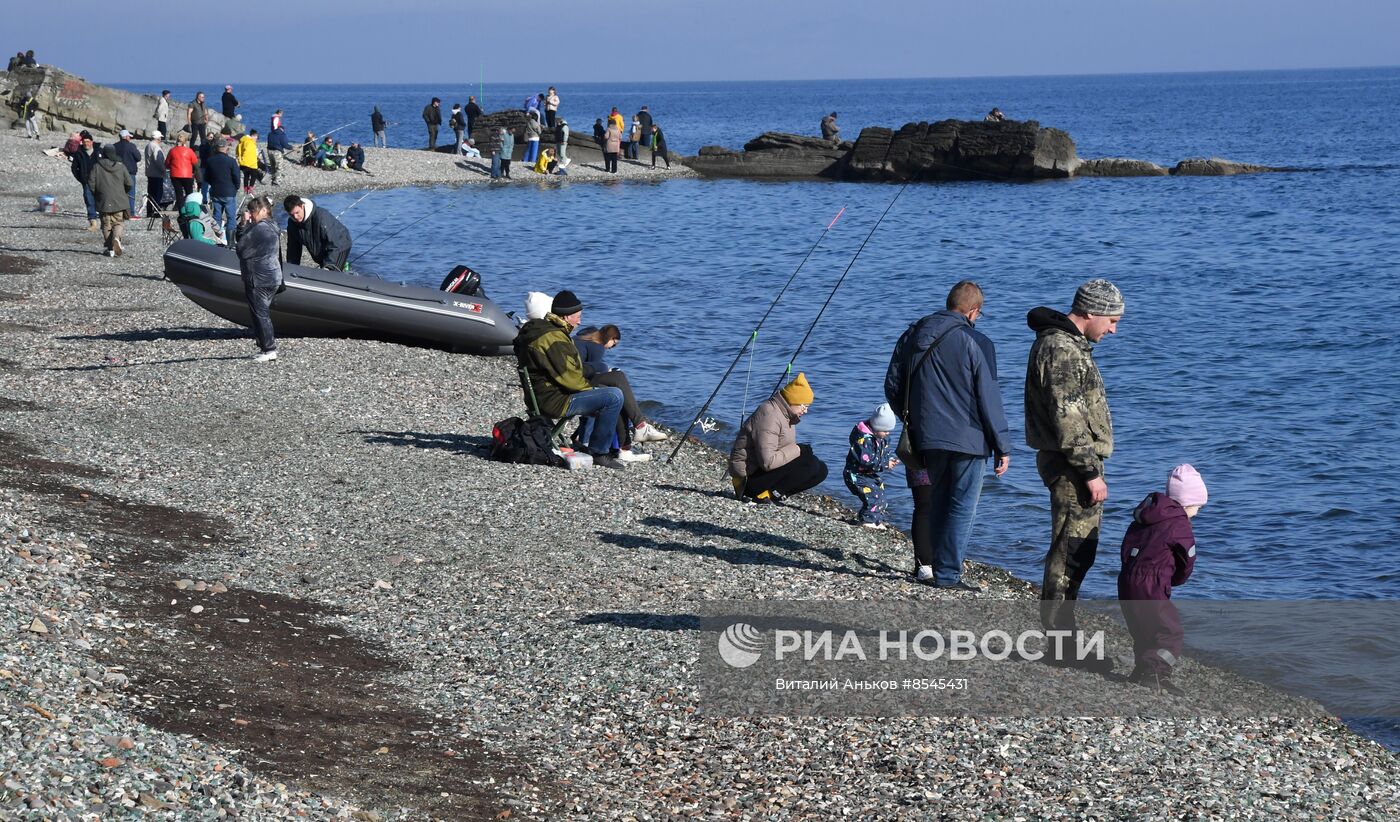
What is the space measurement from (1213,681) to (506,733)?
3914 mm

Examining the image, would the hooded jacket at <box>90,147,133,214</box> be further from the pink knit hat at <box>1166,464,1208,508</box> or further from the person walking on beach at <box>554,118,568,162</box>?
the person walking on beach at <box>554,118,568,162</box>

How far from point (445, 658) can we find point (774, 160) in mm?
46740

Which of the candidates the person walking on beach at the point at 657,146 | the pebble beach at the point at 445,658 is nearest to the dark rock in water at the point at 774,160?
the person walking on beach at the point at 657,146

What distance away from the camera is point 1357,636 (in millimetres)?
9211

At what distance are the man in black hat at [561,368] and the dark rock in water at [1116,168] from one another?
1754 inches

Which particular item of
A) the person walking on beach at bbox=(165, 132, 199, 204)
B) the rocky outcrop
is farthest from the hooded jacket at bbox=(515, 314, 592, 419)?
the rocky outcrop

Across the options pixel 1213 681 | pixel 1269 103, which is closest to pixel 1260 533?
pixel 1213 681

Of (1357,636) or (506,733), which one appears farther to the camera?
(1357,636)

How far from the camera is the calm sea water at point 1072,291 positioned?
1270cm

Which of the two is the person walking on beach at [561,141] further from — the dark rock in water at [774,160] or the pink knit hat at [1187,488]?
the pink knit hat at [1187,488]

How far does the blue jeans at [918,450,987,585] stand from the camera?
24.5 ft

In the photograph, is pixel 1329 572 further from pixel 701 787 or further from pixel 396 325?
pixel 396 325

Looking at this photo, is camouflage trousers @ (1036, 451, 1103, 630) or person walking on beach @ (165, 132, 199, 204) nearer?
camouflage trousers @ (1036, 451, 1103, 630)

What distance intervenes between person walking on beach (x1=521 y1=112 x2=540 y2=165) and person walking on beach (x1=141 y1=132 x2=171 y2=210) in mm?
19623
